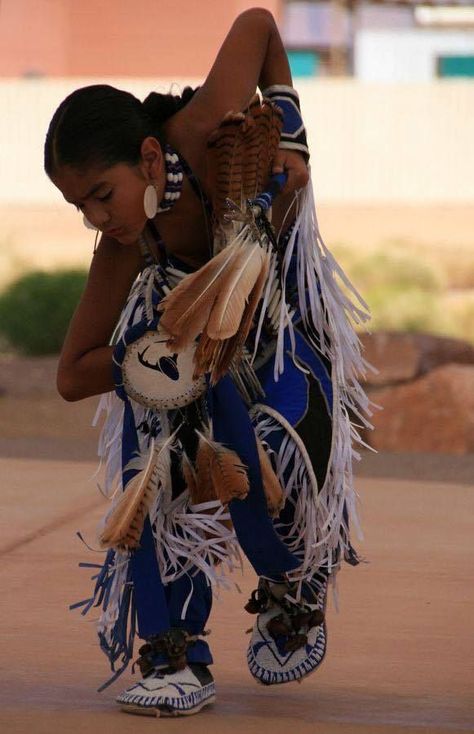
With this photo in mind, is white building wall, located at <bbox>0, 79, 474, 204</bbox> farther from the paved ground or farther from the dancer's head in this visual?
the dancer's head

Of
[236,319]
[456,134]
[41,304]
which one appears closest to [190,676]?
[236,319]

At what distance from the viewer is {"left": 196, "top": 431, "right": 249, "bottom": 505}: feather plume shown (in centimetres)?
303

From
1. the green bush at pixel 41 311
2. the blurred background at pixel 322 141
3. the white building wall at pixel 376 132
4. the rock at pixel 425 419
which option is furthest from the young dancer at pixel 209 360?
the white building wall at pixel 376 132

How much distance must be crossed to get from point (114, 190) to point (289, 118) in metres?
0.45

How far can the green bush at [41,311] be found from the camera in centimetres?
1176

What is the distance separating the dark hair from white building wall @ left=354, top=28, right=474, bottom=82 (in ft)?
96.2

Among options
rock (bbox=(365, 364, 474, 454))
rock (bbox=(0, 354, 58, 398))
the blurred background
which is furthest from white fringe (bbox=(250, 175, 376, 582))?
the blurred background

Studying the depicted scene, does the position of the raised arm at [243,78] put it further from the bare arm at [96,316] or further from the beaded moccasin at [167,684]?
→ the beaded moccasin at [167,684]

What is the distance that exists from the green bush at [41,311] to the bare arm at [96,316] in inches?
321

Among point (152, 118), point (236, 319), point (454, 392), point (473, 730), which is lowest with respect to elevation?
point (454, 392)

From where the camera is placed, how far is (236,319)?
2.98m

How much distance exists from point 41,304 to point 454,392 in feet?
13.9

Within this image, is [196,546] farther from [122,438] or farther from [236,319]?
[236,319]

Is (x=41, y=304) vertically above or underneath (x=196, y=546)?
underneath
